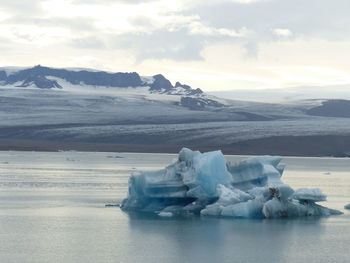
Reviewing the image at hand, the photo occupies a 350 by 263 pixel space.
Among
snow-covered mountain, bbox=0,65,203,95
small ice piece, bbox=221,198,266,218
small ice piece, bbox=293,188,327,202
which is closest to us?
small ice piece, bbox=293,188,327,202

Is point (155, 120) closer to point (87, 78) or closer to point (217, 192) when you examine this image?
point (87, 78)

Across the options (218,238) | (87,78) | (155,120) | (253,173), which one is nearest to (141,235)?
(218,238)

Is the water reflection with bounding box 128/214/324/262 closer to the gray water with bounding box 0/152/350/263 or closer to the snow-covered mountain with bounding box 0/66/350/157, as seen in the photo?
the gray water with bounding box 0/152/350/263

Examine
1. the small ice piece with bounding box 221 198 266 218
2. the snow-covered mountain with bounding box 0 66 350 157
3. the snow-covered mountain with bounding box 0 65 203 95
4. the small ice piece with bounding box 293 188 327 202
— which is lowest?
the snow-covered mountain with bounding box 0 66 350 157

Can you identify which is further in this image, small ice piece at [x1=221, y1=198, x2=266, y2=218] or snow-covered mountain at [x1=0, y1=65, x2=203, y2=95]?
snow-covered mountain at [x1=0, y1=65, x2=203, y2=95]

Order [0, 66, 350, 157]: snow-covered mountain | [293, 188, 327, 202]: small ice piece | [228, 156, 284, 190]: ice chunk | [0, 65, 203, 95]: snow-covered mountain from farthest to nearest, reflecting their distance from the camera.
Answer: [0, 65, 203, 95]: snow-covered mountain, [0, 66, 350, 157]: snow-covered mountain, [228, 156, 284, 190]: ice chunk, [293, 188, 327, 202]: small ice piece

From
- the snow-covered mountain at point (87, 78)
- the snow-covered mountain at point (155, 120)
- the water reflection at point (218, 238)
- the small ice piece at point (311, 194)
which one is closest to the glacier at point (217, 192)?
the small ice piece at point (311, 194)

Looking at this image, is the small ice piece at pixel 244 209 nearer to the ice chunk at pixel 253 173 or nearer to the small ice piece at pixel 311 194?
the small ice piece at pixel 311 194

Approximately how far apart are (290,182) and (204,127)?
1711 inches

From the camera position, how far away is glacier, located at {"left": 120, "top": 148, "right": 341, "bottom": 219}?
73.0ft

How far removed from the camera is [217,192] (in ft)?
74.4

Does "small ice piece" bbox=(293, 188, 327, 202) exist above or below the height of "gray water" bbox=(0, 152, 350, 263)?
above

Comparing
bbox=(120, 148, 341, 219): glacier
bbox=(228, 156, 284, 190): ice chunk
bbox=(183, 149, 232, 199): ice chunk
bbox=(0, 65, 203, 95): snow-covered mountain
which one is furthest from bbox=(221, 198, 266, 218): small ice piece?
bbox=(0, 65, 203, 95): snow-covered mountain

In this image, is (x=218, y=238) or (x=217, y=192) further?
(x=217, y=192)
